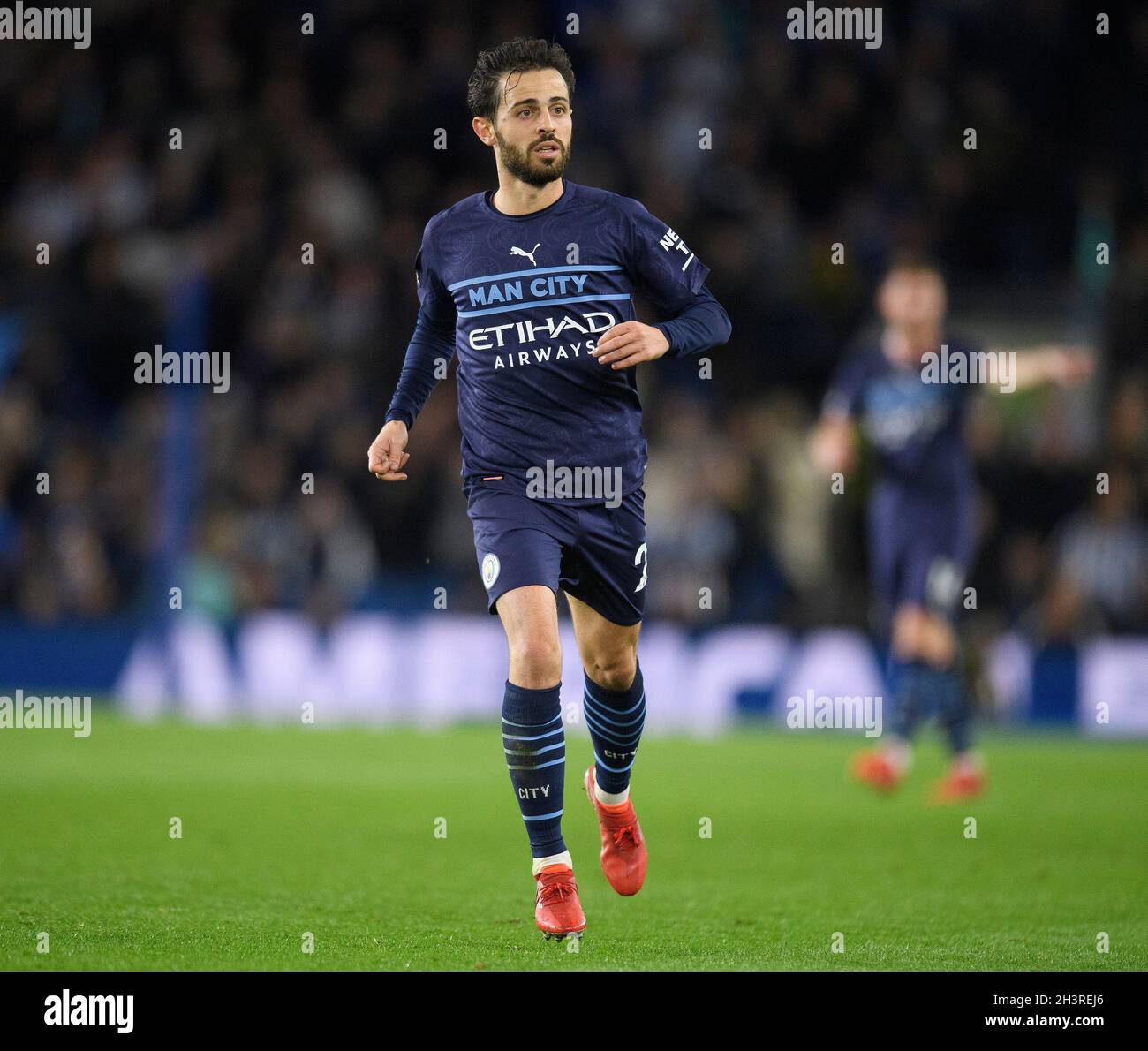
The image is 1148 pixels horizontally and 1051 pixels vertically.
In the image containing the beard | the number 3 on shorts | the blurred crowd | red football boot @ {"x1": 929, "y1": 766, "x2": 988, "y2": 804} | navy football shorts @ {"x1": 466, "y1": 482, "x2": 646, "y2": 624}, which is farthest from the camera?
the blurred crowd

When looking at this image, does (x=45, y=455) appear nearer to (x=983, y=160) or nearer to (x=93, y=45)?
(x=93, y=45)

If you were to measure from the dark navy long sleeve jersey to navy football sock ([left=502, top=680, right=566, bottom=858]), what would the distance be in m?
0.68

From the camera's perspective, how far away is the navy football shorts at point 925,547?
9992 mm

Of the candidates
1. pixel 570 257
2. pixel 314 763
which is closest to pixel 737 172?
pixel 314 763

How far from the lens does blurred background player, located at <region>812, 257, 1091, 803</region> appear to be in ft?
32.2

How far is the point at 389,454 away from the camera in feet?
19.5

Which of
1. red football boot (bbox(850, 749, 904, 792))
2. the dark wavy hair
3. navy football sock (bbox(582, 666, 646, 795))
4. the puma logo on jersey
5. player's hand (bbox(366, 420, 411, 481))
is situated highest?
the dark wavy hair

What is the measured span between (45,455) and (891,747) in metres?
8.95

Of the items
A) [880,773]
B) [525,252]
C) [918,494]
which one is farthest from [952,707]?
[525,252]

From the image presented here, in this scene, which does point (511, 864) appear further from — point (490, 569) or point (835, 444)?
point (835, 444)

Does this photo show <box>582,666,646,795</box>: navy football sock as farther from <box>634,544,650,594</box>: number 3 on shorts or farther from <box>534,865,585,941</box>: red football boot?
<box>534,865,585,941</box>: red football boot

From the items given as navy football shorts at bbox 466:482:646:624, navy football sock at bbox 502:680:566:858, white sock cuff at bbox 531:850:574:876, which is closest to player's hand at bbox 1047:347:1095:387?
navy football shorts at bbox 466:482:646:624

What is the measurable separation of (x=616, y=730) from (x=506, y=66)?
7.36 ft
